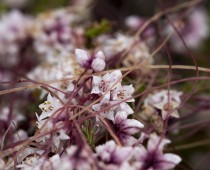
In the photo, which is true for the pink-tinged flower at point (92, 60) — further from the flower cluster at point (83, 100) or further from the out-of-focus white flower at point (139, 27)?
the out-of-focus white flower at point (139, 27)

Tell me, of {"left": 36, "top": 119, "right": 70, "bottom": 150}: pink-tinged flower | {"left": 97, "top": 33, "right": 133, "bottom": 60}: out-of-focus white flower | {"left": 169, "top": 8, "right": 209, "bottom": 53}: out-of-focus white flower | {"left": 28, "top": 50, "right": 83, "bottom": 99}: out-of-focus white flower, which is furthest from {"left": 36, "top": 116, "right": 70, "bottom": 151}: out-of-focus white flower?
{"left": 169, "top": 8, "right": 209, "bottom": 53}: out-of-focus white flower

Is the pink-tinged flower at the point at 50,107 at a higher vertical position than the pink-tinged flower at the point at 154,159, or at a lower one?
higher

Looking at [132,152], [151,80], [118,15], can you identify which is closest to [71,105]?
[132,152]

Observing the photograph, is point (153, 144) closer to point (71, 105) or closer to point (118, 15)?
point (71, 105)

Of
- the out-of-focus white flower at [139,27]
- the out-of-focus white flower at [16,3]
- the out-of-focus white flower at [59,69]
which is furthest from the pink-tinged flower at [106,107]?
the out-of-focus white flower at [16,3]

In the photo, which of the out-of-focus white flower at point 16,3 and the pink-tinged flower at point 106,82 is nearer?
the pink-tinged flower at point 106,82
